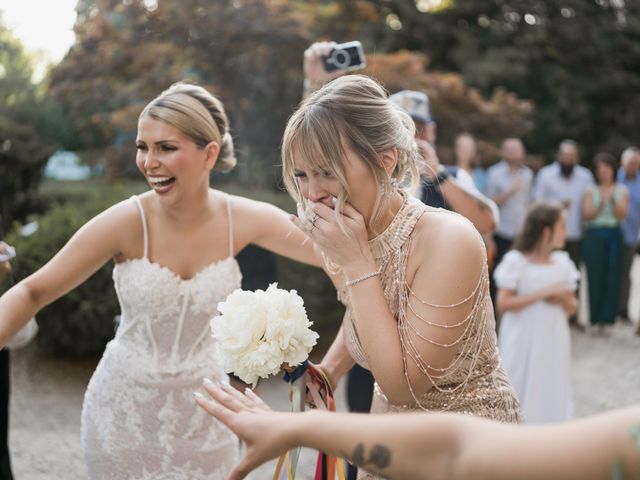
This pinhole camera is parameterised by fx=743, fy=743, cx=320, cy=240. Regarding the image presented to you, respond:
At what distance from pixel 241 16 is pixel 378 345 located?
9.68 meters

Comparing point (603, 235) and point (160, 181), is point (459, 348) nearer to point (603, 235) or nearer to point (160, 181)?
point (160, 181)

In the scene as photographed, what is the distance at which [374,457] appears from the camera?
1316 mm

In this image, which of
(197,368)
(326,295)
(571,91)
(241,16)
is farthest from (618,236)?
(571,91)

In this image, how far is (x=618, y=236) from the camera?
10.5 meters

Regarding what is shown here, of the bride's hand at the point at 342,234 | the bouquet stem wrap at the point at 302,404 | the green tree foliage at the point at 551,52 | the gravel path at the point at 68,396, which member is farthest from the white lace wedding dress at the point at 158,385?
the green tree foliage at the point at 551,52

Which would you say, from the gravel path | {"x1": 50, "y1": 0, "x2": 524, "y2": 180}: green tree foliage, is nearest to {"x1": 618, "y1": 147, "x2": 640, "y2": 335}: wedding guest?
the gravel path

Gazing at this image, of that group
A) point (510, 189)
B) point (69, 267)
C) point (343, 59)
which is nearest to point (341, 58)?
point (343, 59)

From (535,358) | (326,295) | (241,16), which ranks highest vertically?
(241,16)

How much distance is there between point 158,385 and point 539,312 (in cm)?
357

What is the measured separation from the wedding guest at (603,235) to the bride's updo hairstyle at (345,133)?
8708 millimetres

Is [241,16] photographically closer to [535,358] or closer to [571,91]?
[535,358]

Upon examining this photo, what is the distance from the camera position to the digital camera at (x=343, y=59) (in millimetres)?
4383

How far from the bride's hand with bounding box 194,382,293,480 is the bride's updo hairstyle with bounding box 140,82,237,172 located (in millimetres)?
1581

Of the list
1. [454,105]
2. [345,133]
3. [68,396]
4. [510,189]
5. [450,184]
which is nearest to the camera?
[345,133]
